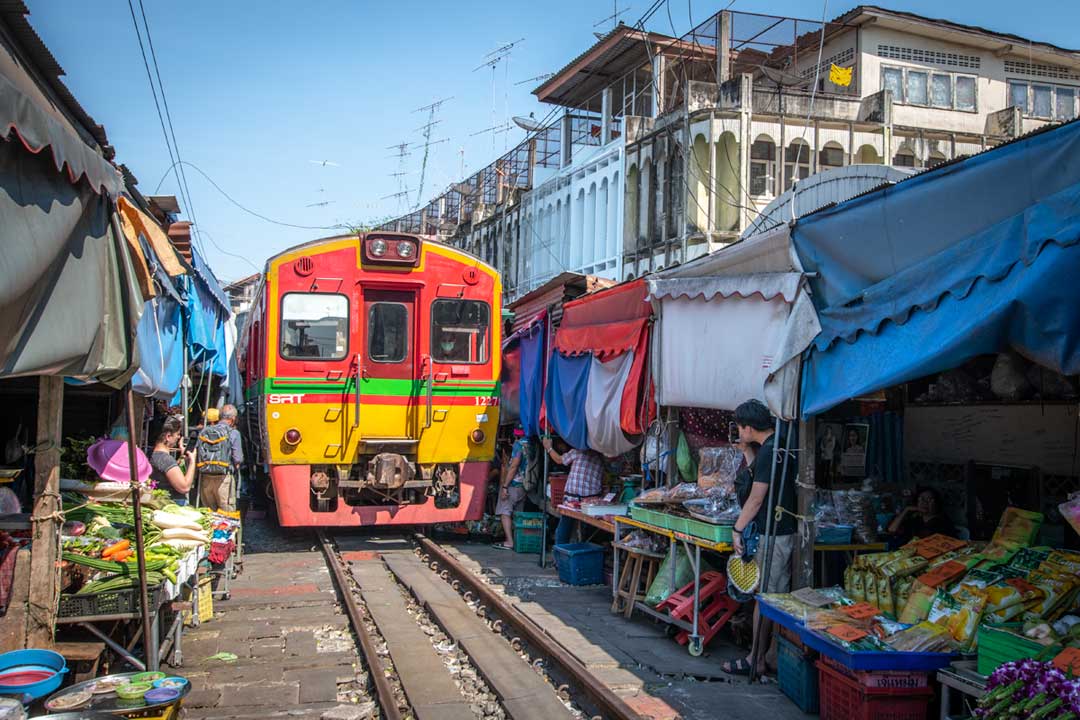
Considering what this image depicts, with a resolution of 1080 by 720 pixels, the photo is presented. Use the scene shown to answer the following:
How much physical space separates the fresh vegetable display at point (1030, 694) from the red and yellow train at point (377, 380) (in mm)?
7824

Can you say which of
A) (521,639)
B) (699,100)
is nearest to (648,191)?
(699,100)

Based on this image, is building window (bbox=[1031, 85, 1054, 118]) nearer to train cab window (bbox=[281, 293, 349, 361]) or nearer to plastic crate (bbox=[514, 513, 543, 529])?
plastic crate (bbox=[514, 513, 543, 529])

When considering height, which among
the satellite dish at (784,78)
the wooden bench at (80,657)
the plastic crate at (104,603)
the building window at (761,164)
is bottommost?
the wooden bench at (80,657)

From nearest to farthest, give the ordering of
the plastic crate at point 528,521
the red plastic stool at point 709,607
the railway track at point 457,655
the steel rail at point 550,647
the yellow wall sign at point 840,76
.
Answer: the steel rail at point 550,647, the railway track at point 457,655, the red plastic stool at point 709,607, the plastic crate at point 528,521, the yellow wall sign at point 840,76

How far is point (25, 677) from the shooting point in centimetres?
462

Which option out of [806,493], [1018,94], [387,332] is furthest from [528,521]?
[1018,94]

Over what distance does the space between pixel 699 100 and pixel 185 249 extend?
1311 centimetres

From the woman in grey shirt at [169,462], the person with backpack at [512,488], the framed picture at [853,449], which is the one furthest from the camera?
the person with backpack at [512,488]

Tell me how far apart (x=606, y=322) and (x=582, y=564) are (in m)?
2.70

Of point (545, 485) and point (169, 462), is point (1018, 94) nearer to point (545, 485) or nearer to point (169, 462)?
point (545, 485)

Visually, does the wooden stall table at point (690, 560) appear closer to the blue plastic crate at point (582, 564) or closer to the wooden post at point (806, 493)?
the wooden post at point (806, 493)

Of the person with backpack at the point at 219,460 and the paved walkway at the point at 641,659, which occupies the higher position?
the person with backpack at the point at 219,460

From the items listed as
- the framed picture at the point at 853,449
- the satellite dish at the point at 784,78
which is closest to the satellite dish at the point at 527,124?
the satellite dish at the point at 784,78

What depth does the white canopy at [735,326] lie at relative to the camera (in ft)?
21.0
